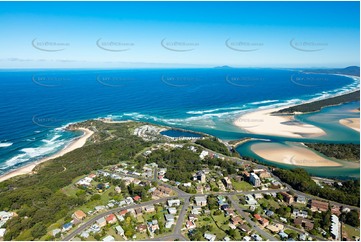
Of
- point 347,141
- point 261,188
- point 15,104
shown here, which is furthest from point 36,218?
point 15,104

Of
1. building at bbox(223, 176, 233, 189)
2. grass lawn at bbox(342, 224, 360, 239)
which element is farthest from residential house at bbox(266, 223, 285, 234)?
building at bbox(223, 176, 233, 189)

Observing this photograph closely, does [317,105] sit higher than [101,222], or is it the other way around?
[317,105]

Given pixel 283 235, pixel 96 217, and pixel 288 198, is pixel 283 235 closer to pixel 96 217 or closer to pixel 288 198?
pixel 288 198

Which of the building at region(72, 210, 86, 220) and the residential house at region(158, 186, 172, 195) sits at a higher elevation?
the residential house at region(158, 186, 172, 195)

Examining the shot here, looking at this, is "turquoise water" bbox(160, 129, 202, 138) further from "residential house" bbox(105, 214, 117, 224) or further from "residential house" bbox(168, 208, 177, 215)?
"residential house" bbox(105, 214, 117, 224)

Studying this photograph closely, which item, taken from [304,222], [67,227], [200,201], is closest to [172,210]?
[200,201]

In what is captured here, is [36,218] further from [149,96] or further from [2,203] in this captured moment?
[149,96]
